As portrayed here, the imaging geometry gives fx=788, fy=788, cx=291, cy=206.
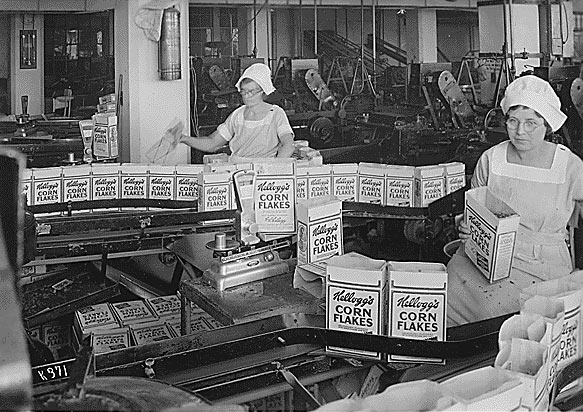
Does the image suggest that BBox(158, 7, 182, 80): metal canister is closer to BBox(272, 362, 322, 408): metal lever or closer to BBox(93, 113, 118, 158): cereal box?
BBox(93, 113, 118, 158): cereal box

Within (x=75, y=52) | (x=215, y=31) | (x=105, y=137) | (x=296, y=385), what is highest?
(x=215, y=31)

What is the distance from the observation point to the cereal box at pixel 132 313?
2.83 meters

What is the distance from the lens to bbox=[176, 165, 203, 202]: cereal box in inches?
142

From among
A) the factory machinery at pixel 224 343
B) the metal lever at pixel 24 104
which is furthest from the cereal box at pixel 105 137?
the metal lever at pixel 24 104

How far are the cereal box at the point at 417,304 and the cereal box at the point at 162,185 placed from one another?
6.23 feet

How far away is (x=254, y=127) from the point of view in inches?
185

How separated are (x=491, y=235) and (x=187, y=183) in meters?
1.66

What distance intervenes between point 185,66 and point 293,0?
178 inches

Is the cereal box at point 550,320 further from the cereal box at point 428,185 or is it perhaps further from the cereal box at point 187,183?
the cereal box at point 187,183

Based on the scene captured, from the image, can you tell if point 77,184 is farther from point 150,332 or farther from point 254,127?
point 254,127

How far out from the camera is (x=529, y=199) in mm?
2982

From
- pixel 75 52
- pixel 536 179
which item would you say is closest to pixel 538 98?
pixel 536 179

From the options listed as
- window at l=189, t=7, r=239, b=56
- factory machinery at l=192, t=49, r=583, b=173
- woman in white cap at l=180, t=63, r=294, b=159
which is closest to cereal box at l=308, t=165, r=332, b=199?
woman in white cap at l=180, t=63, r=294, b=159

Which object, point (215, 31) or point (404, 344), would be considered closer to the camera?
point (404, 344)
